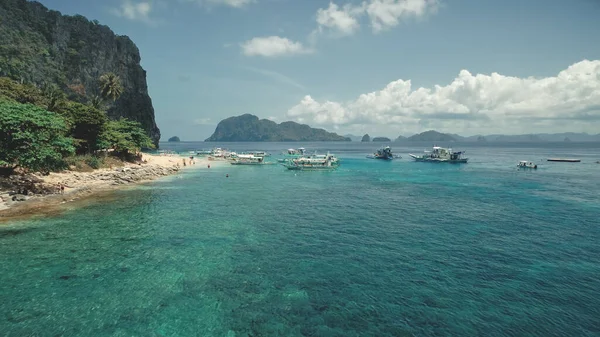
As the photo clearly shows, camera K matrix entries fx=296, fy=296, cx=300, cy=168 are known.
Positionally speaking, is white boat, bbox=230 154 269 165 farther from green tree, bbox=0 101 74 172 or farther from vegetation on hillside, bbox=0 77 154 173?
green tree, bbox=0 101 74 172

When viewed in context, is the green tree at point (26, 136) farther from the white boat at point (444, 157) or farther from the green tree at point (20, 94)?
the white boat at point (444, 157)

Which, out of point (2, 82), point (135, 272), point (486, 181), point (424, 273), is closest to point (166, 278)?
point (135, 272)

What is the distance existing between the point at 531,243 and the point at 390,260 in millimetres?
13995

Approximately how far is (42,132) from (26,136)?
2920 mm

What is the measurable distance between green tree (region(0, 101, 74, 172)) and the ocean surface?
7548 millimetres

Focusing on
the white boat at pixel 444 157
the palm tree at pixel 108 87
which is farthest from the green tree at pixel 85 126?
the white boat at pixel 444 157

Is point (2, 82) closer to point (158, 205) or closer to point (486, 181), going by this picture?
point (158, 205)

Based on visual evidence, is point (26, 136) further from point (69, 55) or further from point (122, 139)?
point (69, 55)

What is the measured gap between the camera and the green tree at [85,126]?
5384 cm

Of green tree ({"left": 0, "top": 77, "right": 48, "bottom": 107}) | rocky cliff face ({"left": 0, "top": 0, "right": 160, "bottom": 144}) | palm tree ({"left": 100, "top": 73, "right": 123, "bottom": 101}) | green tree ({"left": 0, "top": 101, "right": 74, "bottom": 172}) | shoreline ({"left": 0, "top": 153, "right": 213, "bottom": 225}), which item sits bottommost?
shoreline ({"left": 0, "top": 153, "right": 213, "bottom": 225})

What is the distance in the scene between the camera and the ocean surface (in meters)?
14.6

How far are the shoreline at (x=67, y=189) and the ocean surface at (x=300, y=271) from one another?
301cm

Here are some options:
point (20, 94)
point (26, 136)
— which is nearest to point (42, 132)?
point (26, 136)

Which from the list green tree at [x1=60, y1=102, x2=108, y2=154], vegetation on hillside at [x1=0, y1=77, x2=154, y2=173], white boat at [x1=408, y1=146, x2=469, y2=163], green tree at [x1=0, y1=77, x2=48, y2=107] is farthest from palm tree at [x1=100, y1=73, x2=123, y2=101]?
white boat at [x1=408, y1=146, x2=469, y2=163]
